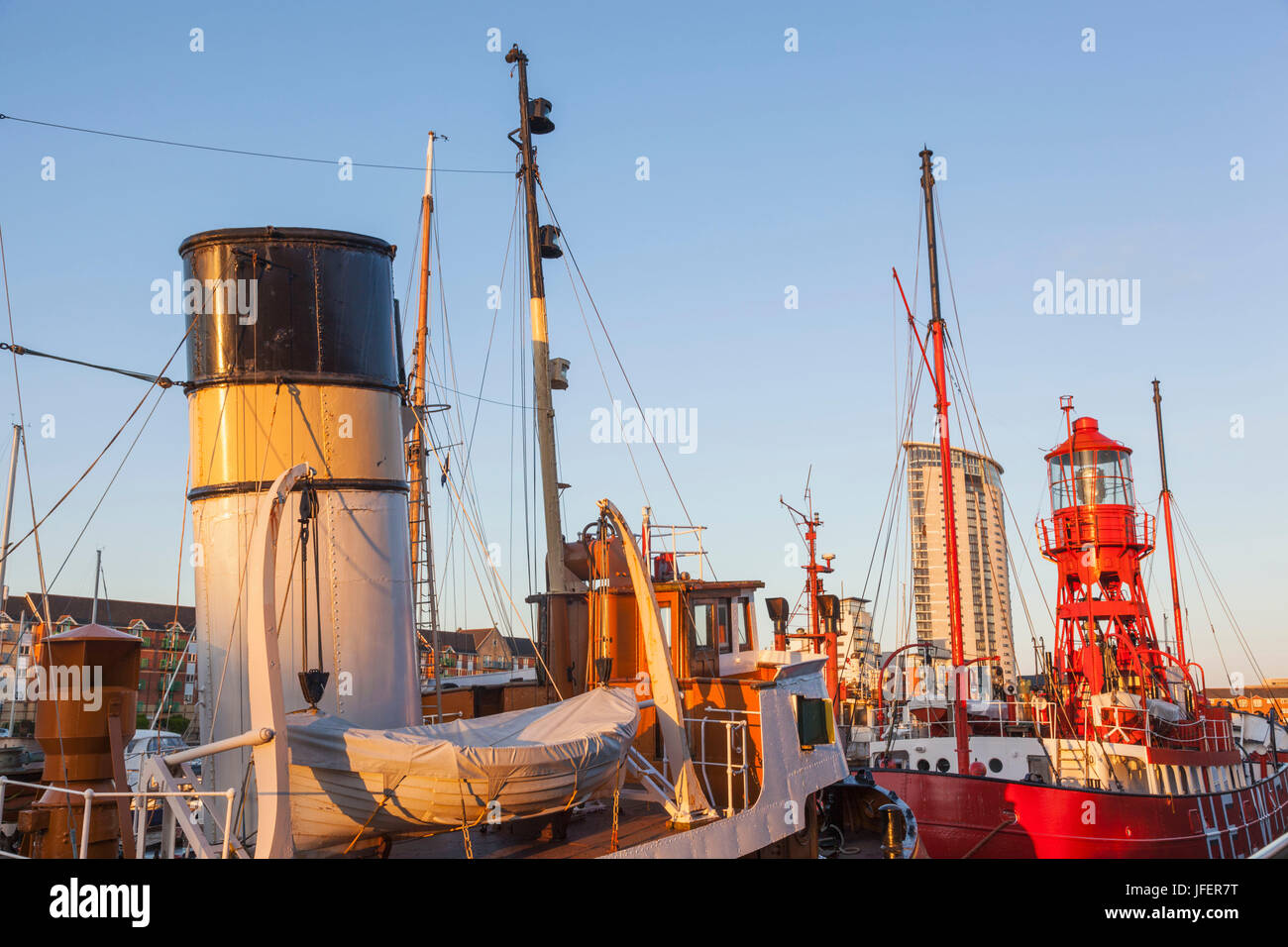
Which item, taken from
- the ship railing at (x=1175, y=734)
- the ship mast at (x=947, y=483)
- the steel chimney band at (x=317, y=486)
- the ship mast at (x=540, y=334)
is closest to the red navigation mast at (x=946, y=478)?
the ship mast at (x=947, y=483)

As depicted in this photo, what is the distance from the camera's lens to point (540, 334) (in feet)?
72.1

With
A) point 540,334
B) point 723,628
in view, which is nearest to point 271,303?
point 723,628

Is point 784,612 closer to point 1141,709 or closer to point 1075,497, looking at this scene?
point 1141,709

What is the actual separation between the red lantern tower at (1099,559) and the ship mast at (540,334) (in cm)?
1842

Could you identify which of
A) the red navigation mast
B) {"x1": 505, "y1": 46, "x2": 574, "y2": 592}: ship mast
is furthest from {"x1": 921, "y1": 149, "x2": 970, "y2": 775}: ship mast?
{"x1": 505, "y1": 46, "x2": 574, "y2": 592}: ship mast

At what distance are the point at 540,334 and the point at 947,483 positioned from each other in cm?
1105

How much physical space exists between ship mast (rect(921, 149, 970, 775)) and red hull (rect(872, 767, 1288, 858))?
84 centimetres

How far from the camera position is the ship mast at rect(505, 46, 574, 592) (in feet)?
67.5

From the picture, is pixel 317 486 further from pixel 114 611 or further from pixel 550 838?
pixel 114 611

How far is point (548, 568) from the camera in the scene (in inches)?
794

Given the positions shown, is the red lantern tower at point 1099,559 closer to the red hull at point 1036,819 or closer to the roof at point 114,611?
the red hull at point 1036,819

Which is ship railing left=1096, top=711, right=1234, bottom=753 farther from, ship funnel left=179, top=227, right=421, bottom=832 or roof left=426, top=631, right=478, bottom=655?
roof left=426, top=631, right=478, bottom=655
